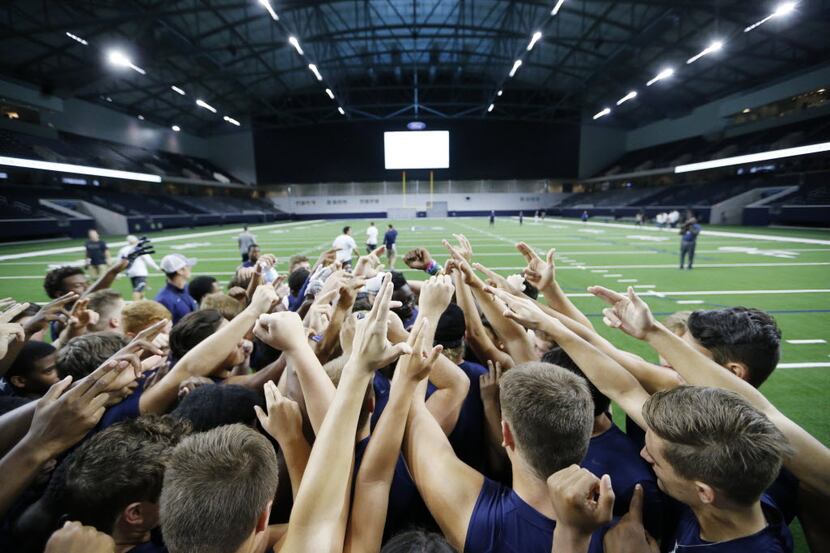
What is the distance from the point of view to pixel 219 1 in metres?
23.8

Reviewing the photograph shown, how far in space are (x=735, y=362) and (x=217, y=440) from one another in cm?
267

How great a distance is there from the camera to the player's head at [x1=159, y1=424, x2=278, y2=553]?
1.09 metres

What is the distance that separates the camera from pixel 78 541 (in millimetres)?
1226

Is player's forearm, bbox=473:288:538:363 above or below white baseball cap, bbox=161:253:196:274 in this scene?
below

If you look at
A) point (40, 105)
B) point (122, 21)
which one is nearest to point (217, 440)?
point (122, 21)

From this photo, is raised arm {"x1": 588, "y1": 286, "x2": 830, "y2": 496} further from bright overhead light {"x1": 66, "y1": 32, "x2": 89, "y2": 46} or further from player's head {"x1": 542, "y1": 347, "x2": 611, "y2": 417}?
bright overhead light {"x1": 66, "y1": 32, "x2": 89, "y2": 46}

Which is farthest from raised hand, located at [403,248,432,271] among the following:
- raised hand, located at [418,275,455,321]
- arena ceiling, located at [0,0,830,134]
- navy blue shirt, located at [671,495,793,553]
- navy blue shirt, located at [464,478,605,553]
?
arena ceiling, located at [0,0,830,134]

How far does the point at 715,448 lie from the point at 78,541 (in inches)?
84.2

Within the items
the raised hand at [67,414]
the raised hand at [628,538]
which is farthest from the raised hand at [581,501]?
the raised hand at [67,414]

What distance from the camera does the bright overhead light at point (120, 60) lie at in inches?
975

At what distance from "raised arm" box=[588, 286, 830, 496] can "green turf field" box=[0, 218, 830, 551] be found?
1.51 metres

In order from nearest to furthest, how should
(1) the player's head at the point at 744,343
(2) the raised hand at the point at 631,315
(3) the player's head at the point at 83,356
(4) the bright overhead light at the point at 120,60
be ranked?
(2) the raised hand at the point at 631,315 < (1) the player's head at the point at 744,343 < (3) the player's head at the point at 83,356 < (4) the bright overhead light at the point at 120,60

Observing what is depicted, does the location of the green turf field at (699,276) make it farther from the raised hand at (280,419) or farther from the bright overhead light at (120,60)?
the bright overhead light at (120,60)

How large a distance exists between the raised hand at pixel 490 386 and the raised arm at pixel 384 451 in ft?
2.72
